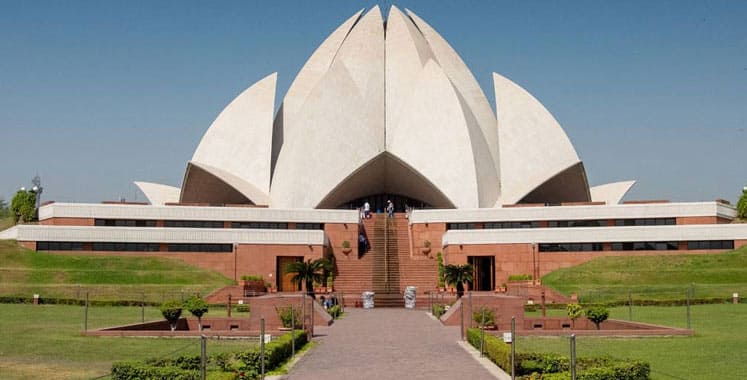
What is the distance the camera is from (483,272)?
44438 millimetres

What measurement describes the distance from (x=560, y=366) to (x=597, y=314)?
9.67 metres

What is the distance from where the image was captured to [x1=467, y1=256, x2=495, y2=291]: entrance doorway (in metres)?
43.8

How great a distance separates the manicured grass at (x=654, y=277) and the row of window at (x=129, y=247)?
1586 cm

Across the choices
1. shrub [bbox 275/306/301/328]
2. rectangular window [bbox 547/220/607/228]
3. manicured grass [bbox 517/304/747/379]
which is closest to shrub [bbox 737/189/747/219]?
rectangular window [bbox 547/220/607/228]

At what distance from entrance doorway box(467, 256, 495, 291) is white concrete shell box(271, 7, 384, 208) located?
1010cm

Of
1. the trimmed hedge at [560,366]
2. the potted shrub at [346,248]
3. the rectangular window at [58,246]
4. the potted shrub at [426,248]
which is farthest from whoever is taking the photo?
the potted shrub at [426,248]

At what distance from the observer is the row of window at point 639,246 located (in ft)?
137

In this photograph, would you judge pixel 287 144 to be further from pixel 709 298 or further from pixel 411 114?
pixel 709 298

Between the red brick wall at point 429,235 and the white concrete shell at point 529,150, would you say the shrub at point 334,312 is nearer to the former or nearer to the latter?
the red brick wall at point 429,235

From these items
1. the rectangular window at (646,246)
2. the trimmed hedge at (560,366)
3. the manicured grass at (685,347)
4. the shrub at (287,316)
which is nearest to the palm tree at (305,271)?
the shrub at (287,316)

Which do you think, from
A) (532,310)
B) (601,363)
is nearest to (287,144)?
(532,310)

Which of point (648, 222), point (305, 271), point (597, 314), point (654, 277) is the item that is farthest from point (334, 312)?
point (648, 222)

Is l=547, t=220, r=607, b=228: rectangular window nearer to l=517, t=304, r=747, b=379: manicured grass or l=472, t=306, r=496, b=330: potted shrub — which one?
l=517, t=304, r=747, b=379: manicured grass

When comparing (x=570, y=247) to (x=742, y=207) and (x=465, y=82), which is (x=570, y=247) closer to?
(x=742, y=207)
